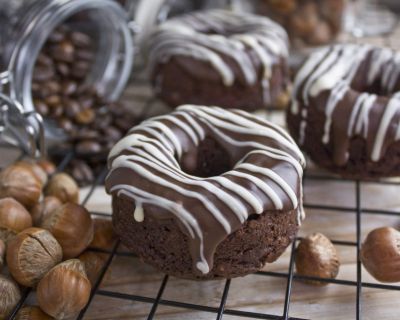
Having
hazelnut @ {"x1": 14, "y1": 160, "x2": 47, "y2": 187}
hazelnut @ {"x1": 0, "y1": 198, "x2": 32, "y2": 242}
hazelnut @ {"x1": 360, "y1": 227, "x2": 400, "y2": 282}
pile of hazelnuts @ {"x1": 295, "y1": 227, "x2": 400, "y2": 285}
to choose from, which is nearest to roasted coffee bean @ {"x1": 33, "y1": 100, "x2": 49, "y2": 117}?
hazelnut @ {"x1": 14, "y1": 160, "x2": 47, "y2": 187}

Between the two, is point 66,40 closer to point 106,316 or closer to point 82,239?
point 82,239

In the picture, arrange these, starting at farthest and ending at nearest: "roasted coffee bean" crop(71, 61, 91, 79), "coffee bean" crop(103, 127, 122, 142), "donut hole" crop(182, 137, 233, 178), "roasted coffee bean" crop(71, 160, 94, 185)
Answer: "roasted coffee bean" crop(71, 61, 91, 79) < "coffee bean" crop(103, 127, 122, 142) < "roasted coffee bean" crop(71, 160, 94, 185) < "donut hole" crop(182, 137, 233, 178)

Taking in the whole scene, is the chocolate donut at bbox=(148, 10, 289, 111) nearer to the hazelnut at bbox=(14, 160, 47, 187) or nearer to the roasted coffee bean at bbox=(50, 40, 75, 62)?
the roasted coffee bean at bbox=(50, 40, 75, 62)

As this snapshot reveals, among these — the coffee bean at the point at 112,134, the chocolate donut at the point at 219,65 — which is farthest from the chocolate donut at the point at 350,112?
the coffee bean at the point at 112,134

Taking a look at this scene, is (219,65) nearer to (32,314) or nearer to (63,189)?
(63,189)

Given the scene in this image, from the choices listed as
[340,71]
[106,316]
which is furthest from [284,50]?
[106,316]

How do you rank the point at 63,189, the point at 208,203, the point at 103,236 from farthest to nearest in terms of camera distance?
1. the point at 63,189
2. the point at 103,236
3. the point at 208,203


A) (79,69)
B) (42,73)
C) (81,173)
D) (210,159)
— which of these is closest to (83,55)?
(79,69)
